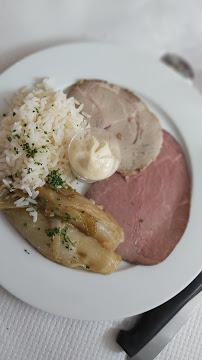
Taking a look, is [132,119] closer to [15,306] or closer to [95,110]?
[95,110]

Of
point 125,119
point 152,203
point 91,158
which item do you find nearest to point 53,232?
point 91,158

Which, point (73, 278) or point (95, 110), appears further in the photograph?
point (95, 110)

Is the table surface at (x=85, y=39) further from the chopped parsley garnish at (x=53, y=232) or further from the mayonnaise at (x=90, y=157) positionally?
the mayonnaise at (x=90, y=157)

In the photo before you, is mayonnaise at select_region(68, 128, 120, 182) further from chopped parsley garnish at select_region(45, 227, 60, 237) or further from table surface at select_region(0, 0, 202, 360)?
table surface at select_region(0, 0, 202, 360)

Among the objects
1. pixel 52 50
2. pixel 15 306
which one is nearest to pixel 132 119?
pixel 52 50

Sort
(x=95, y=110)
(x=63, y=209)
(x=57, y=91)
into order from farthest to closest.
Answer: (x=95, y=110) < (x=57, y=91) < (x=63, y=209)

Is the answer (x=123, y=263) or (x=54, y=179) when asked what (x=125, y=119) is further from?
(x=123, y=263)

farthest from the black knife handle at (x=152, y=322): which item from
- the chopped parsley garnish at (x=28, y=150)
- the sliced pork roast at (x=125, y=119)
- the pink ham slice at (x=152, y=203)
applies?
the chopped parsley garnish at (x=28, y=150)

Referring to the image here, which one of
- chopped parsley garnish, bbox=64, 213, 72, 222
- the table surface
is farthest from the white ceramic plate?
chopped parsley garnish, bbox=64, 213, 72, 222
